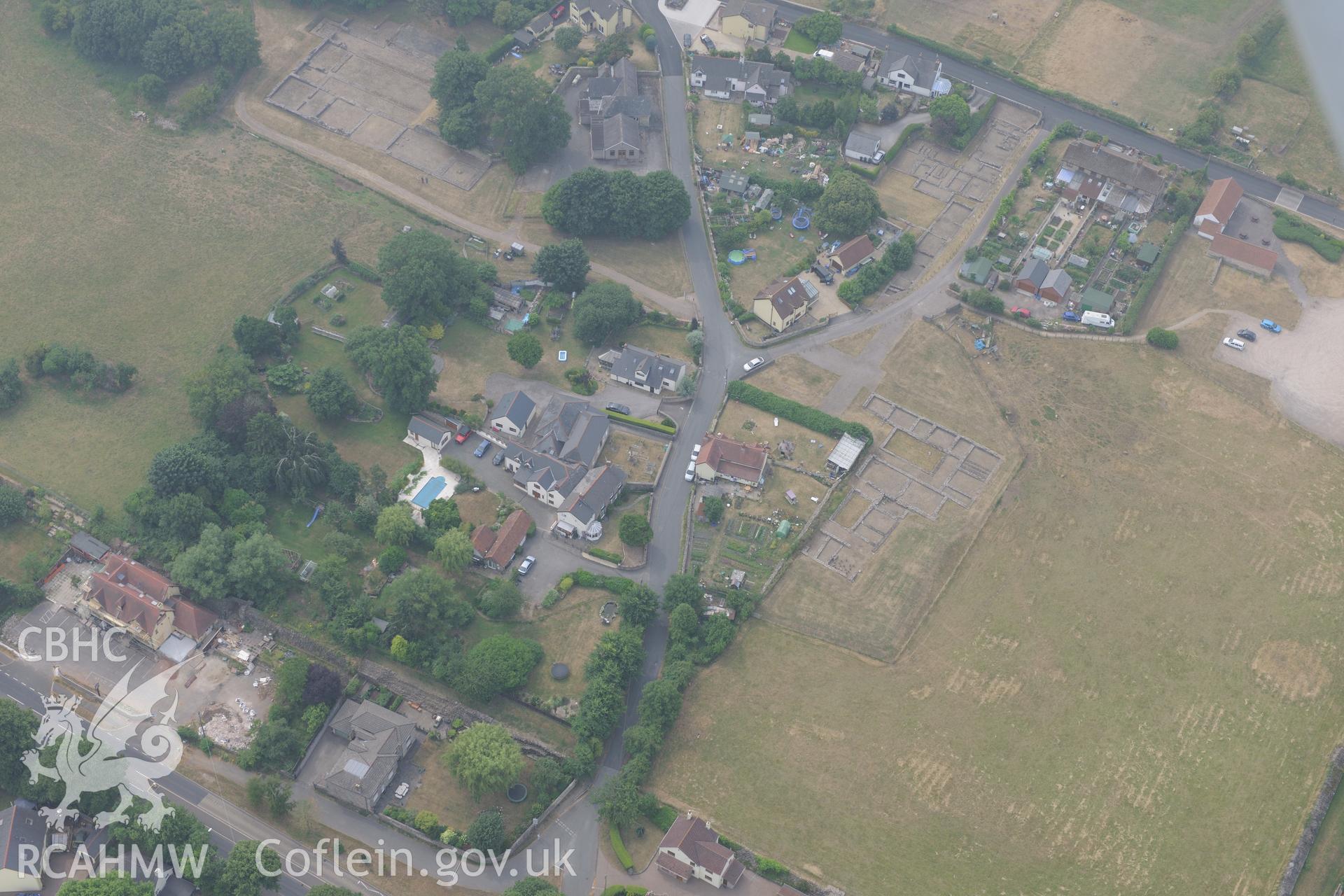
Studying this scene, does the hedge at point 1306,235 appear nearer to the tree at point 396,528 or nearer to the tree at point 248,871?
the tree at point 396,528

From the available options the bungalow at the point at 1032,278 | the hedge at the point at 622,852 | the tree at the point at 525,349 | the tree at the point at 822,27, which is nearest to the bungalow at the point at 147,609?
the tree at the point at 525,349

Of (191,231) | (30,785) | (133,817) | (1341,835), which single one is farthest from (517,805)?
(191,231)

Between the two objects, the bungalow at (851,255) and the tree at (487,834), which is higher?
the bungalow at (851,255)

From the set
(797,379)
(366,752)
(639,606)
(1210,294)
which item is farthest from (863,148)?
(366,752)

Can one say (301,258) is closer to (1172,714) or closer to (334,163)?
(334,163)

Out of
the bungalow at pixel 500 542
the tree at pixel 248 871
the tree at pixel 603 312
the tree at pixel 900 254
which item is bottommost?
the tree at pixel 248 871
